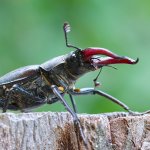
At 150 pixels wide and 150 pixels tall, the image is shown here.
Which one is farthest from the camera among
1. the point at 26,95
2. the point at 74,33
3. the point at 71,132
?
the point at 74,33

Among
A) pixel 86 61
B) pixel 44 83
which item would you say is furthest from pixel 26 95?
pixel 86 61

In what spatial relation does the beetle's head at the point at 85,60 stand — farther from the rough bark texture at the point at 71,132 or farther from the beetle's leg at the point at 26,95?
the rough bark texture at the point at 71,132

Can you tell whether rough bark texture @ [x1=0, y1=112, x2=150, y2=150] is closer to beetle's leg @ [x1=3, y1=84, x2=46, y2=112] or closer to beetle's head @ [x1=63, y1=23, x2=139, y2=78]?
beetle's head @ [x1=63, y1=23, x2=139, y2=78]

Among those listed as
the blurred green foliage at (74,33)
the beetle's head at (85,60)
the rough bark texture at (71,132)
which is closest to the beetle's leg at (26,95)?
the beetle's head at (85,60)

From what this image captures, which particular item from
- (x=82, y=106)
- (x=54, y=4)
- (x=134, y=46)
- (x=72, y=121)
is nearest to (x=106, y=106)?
(x=82, y=106)

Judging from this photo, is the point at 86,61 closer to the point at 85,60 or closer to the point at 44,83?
the point at 85,60

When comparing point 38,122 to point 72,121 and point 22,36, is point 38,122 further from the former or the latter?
→ point 22,36
